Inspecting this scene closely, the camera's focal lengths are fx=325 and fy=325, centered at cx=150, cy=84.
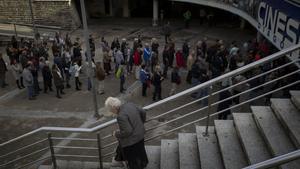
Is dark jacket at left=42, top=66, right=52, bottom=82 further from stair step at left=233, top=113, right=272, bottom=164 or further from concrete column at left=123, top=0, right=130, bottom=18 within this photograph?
concrete column at left=123, top=0, right=130, bottom=18

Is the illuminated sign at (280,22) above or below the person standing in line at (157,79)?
above

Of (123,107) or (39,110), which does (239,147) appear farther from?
(39,110)

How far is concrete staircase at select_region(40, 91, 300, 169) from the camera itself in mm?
4379

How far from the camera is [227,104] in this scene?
9266 mm

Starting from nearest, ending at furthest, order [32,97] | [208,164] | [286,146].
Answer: [286,146]
[208,164]
[32,97]

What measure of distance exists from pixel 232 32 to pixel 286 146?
2123cm

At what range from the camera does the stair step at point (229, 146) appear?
4477mm

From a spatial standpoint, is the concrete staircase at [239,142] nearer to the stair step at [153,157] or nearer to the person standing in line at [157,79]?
the stair step at [153,157]

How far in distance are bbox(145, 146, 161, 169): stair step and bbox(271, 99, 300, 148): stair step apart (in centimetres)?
206

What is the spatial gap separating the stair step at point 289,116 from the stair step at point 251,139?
386 mm

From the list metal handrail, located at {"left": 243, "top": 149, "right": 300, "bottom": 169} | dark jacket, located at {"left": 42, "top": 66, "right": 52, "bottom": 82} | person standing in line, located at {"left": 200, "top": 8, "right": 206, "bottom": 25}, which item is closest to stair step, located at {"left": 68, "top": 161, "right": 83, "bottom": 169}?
metal handrail, located at {"left": 243, "top": 149, "right": 300, "bottom": 169}

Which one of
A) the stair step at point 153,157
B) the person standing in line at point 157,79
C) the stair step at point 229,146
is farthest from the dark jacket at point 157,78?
the stair step at point 229,146

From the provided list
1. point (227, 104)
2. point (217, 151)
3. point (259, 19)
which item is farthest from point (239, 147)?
point (259, 19)

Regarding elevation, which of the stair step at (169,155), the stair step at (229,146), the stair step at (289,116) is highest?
the stair step at (289,116)
